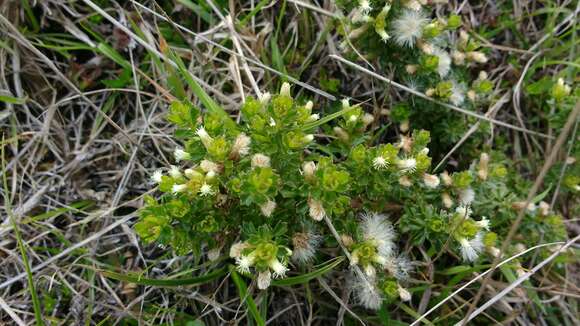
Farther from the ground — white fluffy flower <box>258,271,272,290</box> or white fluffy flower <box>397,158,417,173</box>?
white fluffy flower <box>397,158,417,173</box>

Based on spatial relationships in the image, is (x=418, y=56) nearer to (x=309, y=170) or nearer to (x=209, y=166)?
(x=309, y=170)

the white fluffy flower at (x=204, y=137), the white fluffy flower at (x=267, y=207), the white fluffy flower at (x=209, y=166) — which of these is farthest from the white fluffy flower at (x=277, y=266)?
the white fluffy flower at (x=204, y=137)

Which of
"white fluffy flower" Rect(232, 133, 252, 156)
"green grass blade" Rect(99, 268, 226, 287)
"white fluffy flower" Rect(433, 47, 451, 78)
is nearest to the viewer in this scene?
"white fluffy flower" Rect(232, 133, 252, 156)

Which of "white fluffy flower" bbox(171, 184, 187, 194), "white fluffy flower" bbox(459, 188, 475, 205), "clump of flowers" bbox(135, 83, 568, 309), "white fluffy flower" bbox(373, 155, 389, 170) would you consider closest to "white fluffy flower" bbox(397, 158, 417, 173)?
"clump of flowers" bbox(135, 83, 568, 309)

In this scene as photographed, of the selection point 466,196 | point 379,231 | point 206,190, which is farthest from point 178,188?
point 466,196

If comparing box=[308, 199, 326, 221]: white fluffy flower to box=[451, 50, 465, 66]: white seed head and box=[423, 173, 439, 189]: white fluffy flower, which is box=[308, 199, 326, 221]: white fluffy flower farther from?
box=[451, 50, 465, 66]: white seed head

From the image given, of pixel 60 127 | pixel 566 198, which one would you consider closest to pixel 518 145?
pixel 566 198
